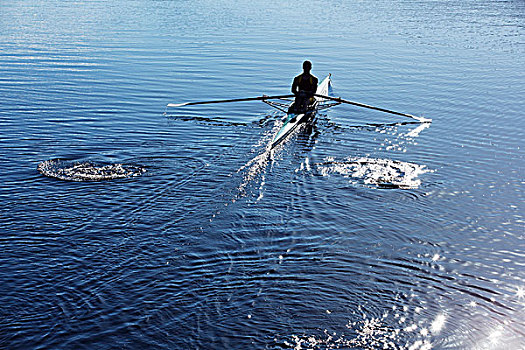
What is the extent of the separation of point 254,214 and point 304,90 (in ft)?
34.4

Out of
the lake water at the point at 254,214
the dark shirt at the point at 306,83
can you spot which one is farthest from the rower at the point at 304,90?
the lake water at the point at 254,214

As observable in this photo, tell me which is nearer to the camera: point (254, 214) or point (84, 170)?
point (254, 214)

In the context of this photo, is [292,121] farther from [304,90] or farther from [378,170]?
[378,170]

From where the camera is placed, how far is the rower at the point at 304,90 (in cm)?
2161

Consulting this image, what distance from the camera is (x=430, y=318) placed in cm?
947

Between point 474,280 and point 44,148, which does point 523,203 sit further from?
point 44,148

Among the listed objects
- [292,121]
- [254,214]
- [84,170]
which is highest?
[292,121]

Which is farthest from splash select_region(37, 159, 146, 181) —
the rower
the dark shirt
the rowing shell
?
the dark shirt

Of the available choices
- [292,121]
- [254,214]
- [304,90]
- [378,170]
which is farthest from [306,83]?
[254,214]

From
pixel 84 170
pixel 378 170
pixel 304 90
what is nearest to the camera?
pixel 84 170

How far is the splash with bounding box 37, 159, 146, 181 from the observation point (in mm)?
14953

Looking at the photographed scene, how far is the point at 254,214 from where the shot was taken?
13250 millimetres

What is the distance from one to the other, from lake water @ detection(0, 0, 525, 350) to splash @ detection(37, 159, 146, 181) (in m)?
0.08

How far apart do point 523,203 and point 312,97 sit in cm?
1072
